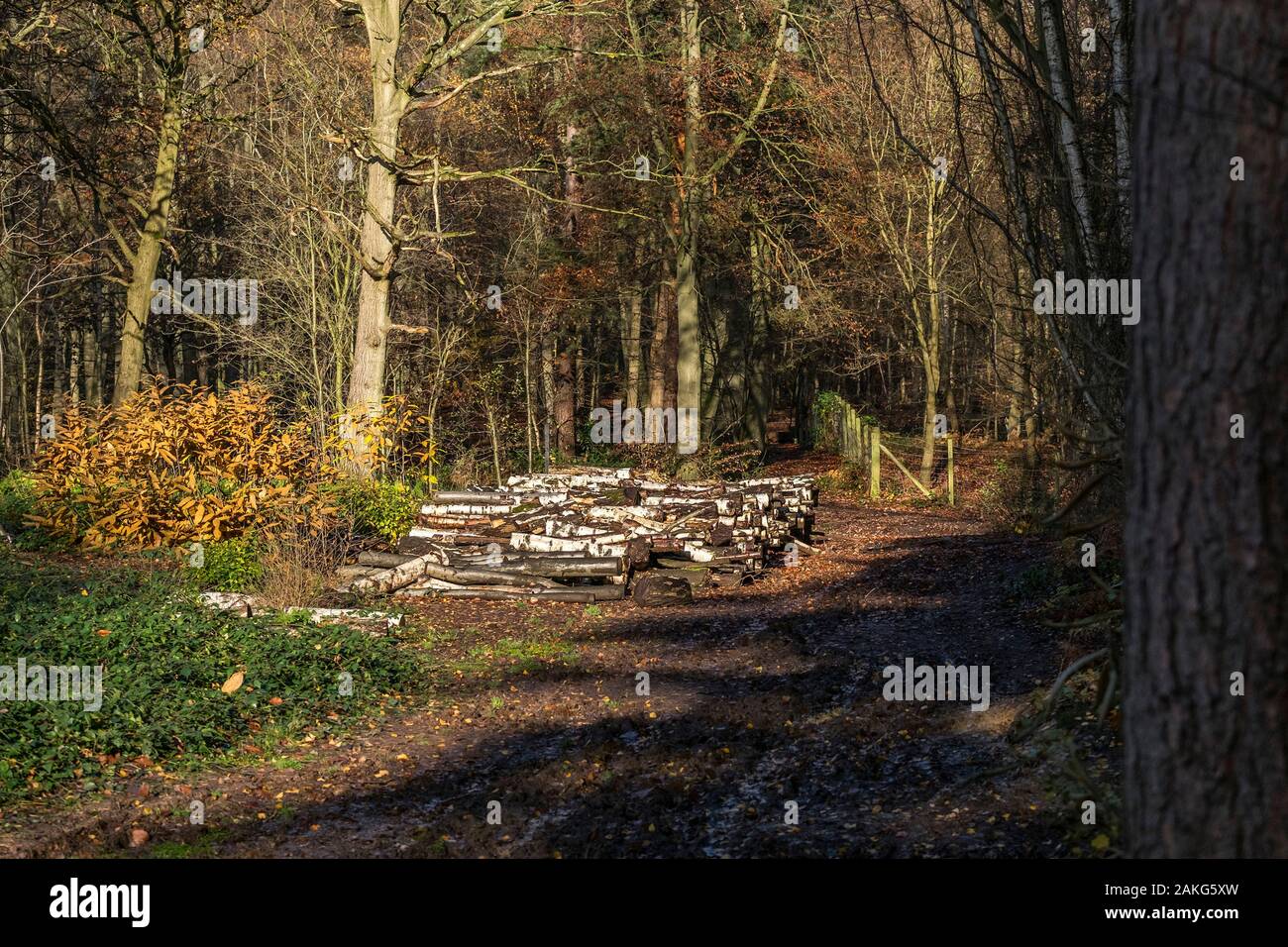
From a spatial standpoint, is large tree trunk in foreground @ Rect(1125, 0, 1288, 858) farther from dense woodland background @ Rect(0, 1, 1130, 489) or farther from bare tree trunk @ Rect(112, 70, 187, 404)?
bare tree trunk @ Rect(112, 70, 187, 404)

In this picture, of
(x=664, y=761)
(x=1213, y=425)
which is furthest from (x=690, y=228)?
(x=1213, y=425)

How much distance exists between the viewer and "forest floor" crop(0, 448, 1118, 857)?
20.2 feet

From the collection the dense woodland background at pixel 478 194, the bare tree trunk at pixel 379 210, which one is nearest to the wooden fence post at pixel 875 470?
the dense woodland background at pixel 478 194

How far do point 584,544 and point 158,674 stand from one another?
6.74m

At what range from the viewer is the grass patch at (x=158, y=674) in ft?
24.0

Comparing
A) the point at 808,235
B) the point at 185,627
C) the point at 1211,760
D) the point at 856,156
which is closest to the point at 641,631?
the point at 185,627

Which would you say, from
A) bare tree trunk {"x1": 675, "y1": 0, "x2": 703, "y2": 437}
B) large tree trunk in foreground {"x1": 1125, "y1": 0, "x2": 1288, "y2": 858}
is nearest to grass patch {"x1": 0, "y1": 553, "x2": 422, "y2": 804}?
large tree trunk in foreground {"x1": 1125, "y1": 0, "x2": 1288, "y2": 858}

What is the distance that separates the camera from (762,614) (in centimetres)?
1342

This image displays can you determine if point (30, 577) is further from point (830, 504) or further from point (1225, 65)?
point (830, 504)

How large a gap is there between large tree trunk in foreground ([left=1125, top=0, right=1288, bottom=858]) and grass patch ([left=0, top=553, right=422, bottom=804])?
604 cm

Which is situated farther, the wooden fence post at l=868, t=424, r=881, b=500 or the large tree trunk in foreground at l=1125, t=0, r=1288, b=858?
the wooden fence post at l=868, t=424, r=881, b=500

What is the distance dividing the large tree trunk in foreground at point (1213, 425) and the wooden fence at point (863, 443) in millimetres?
20099

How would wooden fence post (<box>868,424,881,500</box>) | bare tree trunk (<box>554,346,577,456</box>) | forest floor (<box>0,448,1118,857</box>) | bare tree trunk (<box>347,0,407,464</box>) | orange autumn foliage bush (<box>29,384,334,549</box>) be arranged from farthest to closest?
1. bare tree trunk (<box>554,346,577,456</box>)
2. wooden fence post (<box>868,424,881,500</box>)
3. bare tree trunk (<box>347,0,407,464</box>)
4. orange autumn foliage bush (<box>29,384,334,549</box>)
5. forest floor (<box>0,448,1118,857</box>)
